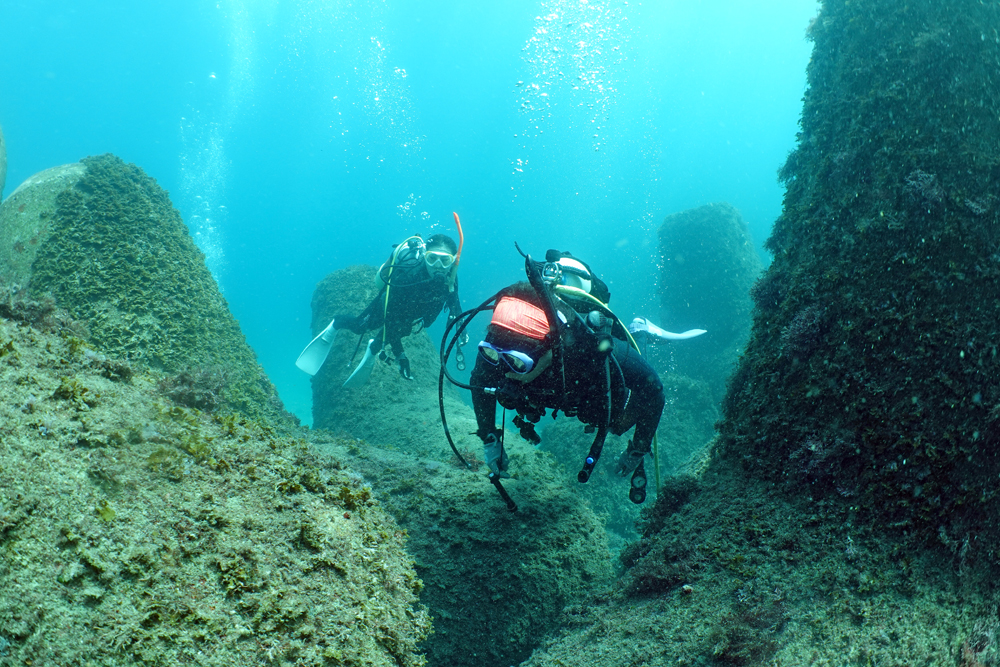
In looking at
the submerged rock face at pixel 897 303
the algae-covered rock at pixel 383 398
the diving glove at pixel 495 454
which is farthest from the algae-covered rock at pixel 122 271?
the submerged rock face at pixel 897 303

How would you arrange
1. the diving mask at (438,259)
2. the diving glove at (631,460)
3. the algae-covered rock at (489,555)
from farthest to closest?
the diving mask at (438,259), the diving glove at (631,460), the algae-covered rock at (489,555)

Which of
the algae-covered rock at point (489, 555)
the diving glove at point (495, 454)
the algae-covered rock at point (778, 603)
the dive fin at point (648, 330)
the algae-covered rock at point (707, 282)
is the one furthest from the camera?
the algae-covered rock at point (707, 282)

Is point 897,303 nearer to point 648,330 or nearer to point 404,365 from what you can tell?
point 648,330

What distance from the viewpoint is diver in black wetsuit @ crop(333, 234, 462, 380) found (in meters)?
7.20

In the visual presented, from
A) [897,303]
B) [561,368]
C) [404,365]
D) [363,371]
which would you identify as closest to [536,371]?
[561,368]

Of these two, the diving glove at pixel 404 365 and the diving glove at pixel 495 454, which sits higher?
the diving glove at pixel 404 365

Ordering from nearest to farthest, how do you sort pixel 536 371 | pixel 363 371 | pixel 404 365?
pixel 536 371, pixel 404 365, pixel 363 371

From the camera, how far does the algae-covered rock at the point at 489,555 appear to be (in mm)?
3100

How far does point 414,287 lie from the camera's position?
7453 millimetres

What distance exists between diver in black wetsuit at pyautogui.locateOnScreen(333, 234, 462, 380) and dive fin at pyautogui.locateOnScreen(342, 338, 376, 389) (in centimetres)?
9

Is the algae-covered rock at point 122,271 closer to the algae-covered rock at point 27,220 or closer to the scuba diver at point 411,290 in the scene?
the algae-covered rock at point 27,220

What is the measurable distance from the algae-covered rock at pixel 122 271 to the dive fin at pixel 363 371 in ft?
6.08

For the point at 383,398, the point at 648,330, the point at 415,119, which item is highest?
the point at 415,119

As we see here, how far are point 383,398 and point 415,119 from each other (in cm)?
11258
